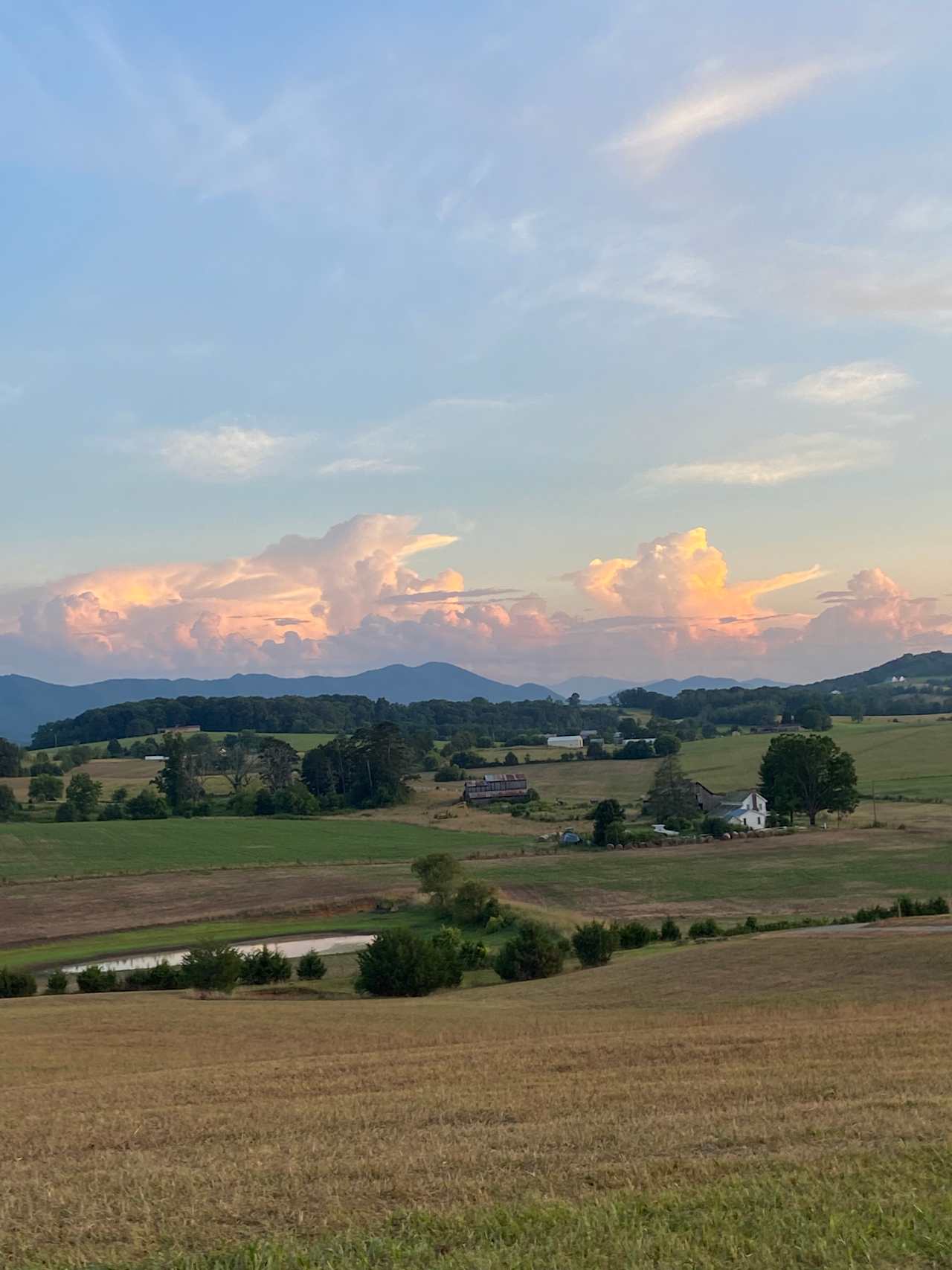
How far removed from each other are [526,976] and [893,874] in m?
36.0

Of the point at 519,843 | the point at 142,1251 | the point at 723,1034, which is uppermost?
the point at 142,1251

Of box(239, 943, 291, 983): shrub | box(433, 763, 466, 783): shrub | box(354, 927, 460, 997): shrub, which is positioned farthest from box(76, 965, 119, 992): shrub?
box(433, 763, 466, 783): shrub

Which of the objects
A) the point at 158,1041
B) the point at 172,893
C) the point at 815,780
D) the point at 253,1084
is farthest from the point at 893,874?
the point at 253,1084

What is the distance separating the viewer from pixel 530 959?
50.2 metres

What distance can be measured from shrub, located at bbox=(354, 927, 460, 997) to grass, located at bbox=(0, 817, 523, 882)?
52.1m

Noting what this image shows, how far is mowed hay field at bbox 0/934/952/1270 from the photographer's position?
8727 mm

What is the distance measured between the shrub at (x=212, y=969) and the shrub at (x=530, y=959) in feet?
40.9

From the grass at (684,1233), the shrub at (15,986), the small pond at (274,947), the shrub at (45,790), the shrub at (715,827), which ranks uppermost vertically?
the grass at (684,1233)

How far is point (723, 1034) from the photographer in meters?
23.0

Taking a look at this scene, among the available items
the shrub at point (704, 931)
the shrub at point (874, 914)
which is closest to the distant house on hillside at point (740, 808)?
the shrub at point (874, 914)

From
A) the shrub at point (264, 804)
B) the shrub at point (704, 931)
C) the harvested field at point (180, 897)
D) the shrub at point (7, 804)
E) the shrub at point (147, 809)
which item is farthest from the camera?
the shrub at point (264, 804)

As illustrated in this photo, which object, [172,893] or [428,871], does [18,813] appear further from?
[428,871]

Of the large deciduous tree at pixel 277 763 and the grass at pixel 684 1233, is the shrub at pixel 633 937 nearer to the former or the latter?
the grass at pixel 684 1233

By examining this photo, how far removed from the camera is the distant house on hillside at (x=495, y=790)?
473 ft
